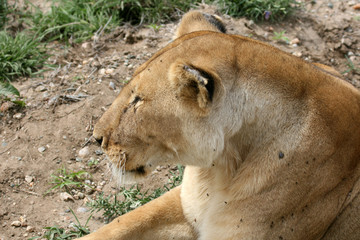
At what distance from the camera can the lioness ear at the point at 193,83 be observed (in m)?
2.44

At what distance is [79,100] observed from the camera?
4766 mm

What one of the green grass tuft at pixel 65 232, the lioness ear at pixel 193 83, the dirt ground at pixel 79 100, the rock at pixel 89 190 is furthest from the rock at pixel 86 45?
the lioness ear at pixel 193 83

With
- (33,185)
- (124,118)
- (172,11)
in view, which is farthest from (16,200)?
(172,11)

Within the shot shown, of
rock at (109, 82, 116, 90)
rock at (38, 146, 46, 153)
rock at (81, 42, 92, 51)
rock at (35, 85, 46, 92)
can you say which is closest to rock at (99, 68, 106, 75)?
rock at (109, 82, 116, 90)

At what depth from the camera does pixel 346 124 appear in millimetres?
2736

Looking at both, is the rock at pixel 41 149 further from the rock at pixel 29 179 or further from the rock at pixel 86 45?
the rock at pixel 86 45

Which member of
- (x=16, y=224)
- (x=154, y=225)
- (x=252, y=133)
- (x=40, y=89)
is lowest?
(x=16, y=224)

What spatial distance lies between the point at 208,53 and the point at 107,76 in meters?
2.55

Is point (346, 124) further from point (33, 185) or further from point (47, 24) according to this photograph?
point (47, 24)

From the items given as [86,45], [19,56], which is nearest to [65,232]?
[19,56]

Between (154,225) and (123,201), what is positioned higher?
(154,225)

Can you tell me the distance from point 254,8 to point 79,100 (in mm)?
2396

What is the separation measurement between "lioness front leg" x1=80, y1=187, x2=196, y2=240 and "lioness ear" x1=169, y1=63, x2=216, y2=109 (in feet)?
3.66

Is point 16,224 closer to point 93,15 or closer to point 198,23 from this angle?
point 198,23
